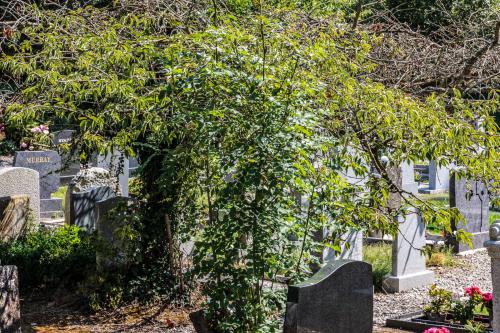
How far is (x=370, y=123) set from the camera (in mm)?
7234

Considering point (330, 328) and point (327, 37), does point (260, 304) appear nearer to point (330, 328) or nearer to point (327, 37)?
point (330, 328)

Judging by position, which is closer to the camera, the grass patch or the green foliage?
the green foliage

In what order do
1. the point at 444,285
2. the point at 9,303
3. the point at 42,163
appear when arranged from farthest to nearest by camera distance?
the point at 42,163
the point at 444,285
the point at 9,303

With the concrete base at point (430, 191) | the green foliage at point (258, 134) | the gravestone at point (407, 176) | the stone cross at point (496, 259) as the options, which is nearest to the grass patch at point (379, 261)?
the gravestone at point (407, 176)

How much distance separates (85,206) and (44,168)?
7.52m

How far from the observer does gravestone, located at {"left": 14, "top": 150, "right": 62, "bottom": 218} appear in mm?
18847

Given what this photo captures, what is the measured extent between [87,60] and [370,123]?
9.64 ft

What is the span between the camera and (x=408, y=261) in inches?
419

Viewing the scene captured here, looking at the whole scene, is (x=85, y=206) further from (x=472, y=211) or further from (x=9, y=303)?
(x=472, y=211)

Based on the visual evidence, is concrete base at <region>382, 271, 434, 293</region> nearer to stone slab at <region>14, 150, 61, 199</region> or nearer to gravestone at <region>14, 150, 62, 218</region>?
gravestone at <region>14, 150, 62, 218</region>

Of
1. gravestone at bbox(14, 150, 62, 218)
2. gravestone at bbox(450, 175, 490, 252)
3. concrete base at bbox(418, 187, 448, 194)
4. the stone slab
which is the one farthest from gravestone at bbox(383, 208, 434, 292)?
concrete base at bbox(418, 187, 448, 194)

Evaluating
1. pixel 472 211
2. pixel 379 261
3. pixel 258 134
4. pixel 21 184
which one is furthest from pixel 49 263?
pixel 472 211

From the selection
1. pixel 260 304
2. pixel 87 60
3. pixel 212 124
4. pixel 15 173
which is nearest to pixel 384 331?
pixel 260 304

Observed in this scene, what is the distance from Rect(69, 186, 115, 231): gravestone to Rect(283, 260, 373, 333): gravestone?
7.15 metres
